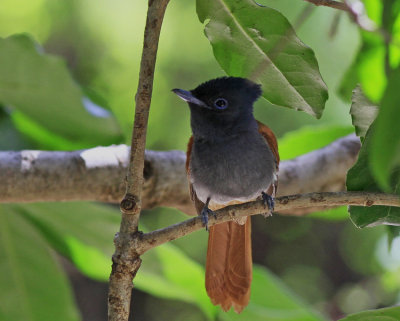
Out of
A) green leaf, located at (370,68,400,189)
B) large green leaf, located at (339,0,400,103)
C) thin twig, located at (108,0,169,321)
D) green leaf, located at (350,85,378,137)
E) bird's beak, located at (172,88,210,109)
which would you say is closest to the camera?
green leaf, located at (370,68,400,189)

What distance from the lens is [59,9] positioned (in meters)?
5.02

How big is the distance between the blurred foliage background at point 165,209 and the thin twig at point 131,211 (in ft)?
2.88

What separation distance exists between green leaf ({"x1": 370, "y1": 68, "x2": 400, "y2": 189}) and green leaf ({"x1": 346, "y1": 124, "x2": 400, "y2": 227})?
0.49m

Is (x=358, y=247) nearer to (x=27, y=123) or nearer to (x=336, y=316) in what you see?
(x=336, y=316)

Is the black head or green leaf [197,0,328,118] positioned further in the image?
the black head

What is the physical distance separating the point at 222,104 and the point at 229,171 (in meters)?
0.26

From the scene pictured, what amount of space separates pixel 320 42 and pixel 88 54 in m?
1.86

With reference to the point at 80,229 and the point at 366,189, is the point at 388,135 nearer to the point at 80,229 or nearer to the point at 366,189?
the point at 366,189

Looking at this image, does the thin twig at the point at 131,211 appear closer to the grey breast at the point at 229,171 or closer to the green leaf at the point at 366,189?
the green leaf at the point at 366,189

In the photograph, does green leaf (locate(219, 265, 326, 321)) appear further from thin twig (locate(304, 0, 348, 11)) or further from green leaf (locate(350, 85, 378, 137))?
thin twig (locate(304, 0, 348, 11))

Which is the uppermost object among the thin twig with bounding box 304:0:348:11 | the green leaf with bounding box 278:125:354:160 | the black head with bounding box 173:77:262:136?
the green leaf with bounding box 278:125:354:160

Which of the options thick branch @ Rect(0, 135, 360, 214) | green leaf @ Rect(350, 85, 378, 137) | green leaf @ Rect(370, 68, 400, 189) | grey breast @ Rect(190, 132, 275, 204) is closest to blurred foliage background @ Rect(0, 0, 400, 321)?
thick branch @ Rect(0, 135, 360, 214)

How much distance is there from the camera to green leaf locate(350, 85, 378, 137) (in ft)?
5.04

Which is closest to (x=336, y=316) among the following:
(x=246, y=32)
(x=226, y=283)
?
(x=226, y=283)
